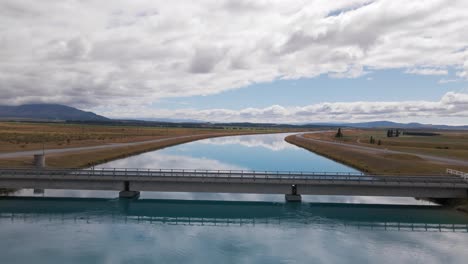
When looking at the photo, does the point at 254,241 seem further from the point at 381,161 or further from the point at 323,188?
the point at 381,161

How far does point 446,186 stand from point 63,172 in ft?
154

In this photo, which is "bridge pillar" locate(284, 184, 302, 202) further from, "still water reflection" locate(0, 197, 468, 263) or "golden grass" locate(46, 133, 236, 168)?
"golden grass" locate(46, 133, 236, 168)

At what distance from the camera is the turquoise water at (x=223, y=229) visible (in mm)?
30250

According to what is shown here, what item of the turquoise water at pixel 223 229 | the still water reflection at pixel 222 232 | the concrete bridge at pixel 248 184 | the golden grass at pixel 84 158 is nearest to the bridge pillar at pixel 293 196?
the concrete bridge at pixel 248 184

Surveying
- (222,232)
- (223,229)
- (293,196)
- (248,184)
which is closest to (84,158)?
(248,184)

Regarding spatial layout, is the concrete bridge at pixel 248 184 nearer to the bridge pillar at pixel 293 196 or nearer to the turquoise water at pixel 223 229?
the bridge pillar at pixel 293 196

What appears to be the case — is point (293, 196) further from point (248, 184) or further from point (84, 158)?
point (84, 158)

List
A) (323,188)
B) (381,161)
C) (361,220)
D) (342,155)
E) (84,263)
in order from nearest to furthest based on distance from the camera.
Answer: (84,263) < (361,220) < (323,188) < (381,161) < (342,155)

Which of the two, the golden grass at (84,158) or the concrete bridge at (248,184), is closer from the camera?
the concrete bridge at (248,184)

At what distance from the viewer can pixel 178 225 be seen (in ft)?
129

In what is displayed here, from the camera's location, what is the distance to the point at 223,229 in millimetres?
38125

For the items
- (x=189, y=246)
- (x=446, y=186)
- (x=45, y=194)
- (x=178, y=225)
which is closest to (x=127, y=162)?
(x=45, y=194)

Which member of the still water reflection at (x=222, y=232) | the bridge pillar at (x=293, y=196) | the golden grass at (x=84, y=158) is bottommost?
the still water reflection at (x=222, y=232)

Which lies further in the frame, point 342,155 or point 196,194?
point 342,155
